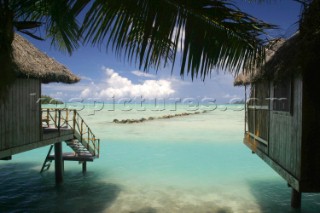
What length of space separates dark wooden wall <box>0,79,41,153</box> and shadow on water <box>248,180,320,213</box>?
8.79m

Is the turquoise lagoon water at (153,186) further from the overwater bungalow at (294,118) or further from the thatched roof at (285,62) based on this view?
the thatched roof at (285,62)

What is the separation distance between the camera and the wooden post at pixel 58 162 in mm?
13664

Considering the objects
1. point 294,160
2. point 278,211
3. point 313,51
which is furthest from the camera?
point 278,211

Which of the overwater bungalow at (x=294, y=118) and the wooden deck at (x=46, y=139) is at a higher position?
the overwater bungalow at (x=294, y=118)

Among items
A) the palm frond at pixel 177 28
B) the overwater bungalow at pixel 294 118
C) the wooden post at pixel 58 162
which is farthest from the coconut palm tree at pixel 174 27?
the wooden post at pixel 58 162

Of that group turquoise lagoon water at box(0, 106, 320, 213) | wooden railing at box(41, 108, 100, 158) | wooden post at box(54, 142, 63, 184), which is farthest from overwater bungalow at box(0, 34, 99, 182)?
turquoise lagoon water at box(0, 106, 320, 213)

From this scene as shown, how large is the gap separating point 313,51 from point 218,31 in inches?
111

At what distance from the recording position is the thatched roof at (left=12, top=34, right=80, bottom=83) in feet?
28.2

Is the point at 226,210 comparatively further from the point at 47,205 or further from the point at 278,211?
the point at 47,205

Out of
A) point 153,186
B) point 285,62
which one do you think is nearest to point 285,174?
point 285,62

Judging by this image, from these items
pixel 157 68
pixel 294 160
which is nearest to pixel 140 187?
pixel 294 160

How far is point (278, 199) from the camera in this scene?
39.8ft

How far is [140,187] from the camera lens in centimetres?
1464

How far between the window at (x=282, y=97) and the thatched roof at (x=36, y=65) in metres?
6.94
